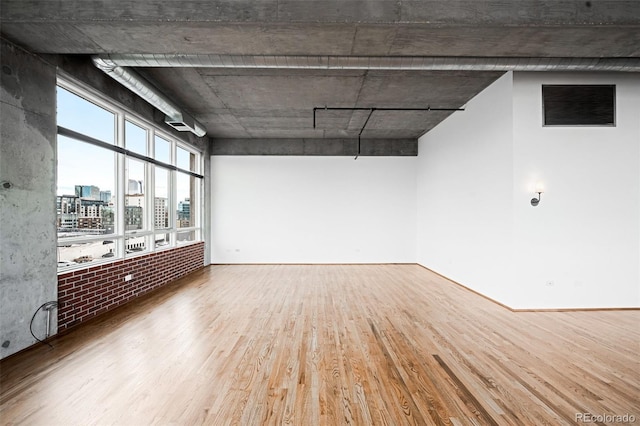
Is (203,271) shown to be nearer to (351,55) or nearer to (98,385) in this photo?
(98,385)

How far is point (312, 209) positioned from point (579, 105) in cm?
593

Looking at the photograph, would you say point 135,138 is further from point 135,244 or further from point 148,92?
point 135,244

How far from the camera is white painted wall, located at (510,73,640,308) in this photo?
4.29m

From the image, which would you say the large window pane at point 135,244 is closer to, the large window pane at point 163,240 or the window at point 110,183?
the window at point 110,183

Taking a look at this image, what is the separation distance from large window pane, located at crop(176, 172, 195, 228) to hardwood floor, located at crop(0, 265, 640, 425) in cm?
254

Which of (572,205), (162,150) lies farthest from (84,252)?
(572,205)

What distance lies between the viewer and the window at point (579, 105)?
14.2 ft

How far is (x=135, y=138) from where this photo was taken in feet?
16.8

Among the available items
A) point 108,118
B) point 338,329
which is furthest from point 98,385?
point 108,118

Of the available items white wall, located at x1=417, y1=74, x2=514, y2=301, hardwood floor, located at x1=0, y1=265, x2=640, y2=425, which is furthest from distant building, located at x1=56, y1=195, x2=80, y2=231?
white wall, located at x1=417, y1=74, x2=514, y2=301

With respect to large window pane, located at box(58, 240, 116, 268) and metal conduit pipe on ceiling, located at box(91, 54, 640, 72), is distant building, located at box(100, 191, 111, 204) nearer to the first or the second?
large window pane, located at box(58, 240, 116, 268)

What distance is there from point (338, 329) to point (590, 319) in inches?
137

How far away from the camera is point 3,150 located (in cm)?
282

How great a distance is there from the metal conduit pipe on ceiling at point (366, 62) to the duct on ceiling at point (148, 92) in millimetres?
167
